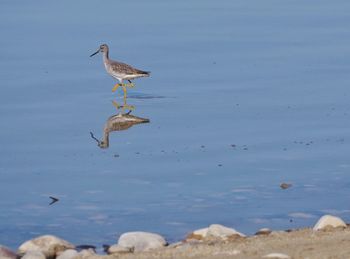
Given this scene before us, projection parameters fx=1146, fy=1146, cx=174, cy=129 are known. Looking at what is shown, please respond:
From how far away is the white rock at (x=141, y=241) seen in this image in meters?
10.2

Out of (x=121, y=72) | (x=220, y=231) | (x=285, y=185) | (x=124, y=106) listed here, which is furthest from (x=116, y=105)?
(x=220, y=231)

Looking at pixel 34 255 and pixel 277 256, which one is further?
pixel 34 255

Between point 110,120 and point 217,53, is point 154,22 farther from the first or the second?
point 110,120

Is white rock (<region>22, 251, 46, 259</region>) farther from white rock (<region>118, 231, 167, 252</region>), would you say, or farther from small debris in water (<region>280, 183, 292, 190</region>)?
small debris in water (<region>280, 183, 292, 190</region>)

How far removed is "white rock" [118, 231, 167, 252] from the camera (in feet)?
33.6

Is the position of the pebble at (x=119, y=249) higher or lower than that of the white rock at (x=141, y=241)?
lower

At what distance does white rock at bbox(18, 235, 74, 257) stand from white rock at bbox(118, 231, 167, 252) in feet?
1.75

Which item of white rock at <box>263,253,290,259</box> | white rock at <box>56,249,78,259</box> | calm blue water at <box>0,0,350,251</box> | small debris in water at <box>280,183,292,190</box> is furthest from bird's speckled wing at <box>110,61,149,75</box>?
white rock at <box>263,253,290,259</box>

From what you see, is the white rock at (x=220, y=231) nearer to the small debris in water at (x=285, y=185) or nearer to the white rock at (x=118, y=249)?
the white rock at (x=118, y=249)

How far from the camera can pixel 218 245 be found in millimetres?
9859

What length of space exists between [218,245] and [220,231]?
591 mm

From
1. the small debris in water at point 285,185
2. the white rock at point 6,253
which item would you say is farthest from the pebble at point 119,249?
the small debris in water at point 285,185

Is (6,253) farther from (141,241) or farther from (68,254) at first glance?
(141,241)

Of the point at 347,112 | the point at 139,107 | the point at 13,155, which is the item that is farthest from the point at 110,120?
the point at 347,112
